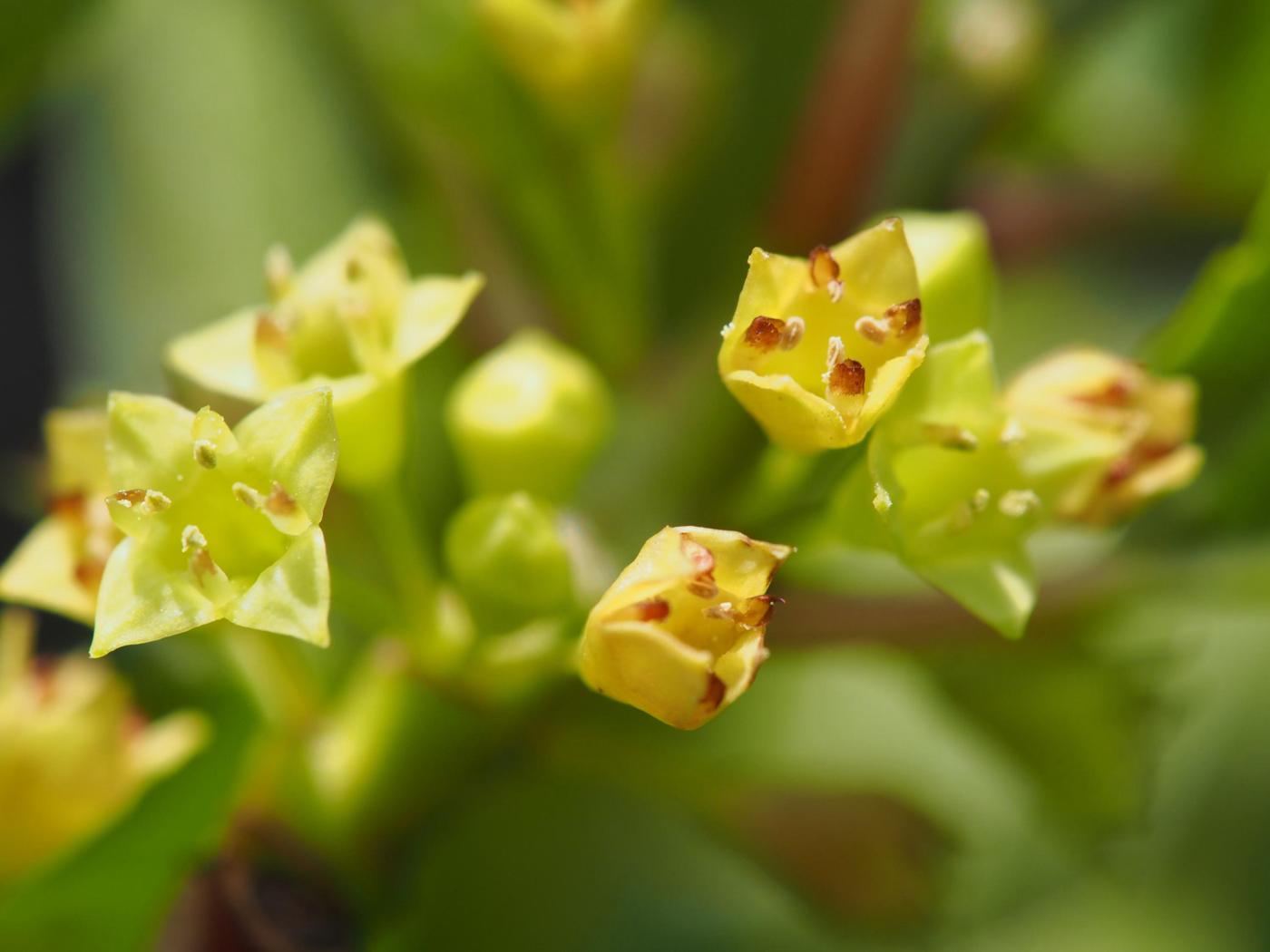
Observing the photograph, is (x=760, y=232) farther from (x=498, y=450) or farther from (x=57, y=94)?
(x=57, y=94)

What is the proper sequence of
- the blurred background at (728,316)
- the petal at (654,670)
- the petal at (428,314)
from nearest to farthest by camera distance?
the petal at (654,670) → the petal at (428,314) → the blurred background at (728,316)

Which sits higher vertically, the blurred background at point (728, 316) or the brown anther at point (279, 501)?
the brown anther at point (279, 501)

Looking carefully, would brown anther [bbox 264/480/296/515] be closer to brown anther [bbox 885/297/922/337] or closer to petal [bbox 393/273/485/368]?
petal [bbox 393/273/485/368]

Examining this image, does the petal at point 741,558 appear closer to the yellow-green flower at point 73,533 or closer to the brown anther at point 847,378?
the brown anther at point 847,378

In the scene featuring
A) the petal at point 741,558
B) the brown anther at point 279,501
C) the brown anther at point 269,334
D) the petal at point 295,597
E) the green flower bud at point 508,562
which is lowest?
the green flower bud at point 508,562

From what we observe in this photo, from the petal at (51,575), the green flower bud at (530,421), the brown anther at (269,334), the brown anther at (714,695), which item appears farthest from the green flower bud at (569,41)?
the brown anther at (714,695)

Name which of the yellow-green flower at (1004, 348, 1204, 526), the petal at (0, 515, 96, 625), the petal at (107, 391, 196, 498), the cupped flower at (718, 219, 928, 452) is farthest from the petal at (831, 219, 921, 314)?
the petal at (0, 515, 96, 625)

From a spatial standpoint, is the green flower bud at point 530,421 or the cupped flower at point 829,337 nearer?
the cupped flower at point 829,337
